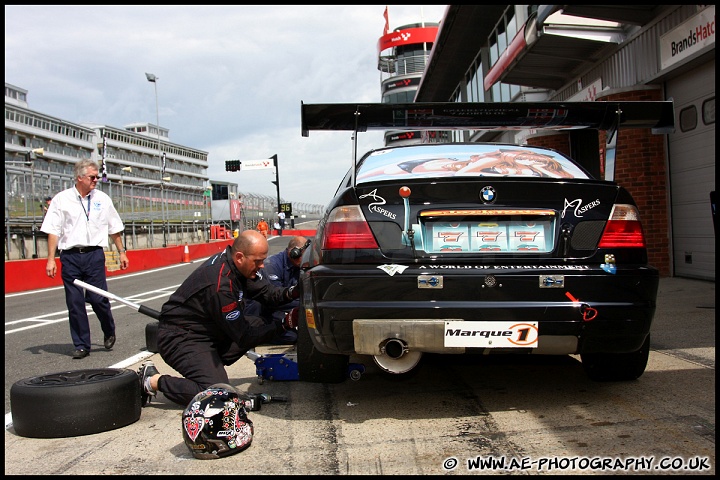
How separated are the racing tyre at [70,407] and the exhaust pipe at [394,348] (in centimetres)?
143

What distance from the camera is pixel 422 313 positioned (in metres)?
2.98

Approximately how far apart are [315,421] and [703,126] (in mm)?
7092

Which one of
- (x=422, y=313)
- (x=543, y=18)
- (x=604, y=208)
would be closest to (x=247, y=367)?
(x=422, y=313)

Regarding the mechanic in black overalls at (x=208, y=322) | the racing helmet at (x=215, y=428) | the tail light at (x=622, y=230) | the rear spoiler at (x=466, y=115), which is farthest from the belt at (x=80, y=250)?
the tail light at (x=622, y=230)

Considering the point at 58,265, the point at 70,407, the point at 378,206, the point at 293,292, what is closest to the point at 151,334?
the point at 293,292

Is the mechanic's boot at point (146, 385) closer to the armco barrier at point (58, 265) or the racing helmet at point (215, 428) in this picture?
the racing helmet at point (215, 428)

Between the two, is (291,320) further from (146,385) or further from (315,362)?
(146,385)

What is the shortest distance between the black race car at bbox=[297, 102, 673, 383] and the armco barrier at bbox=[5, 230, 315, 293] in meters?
6.29

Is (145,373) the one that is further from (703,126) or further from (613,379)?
(703,126)

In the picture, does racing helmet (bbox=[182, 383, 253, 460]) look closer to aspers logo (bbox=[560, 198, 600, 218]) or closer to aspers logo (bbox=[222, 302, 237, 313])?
aspers logo (bbox=[222, 302, 237, 313])

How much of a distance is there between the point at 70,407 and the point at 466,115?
2.77 m

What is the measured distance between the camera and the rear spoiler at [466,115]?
12.8 feet

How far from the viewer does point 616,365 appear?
3.66m

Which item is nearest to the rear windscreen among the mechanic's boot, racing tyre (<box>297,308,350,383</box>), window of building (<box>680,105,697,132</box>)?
racing tyre (<box>297,308,350,383</box>)
